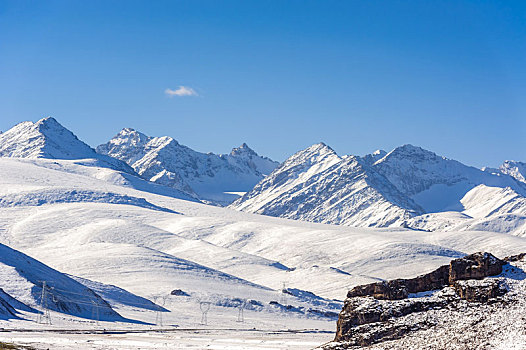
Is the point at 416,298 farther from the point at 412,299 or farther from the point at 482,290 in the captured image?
the point at 482,290

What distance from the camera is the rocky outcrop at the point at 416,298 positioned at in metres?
68.9

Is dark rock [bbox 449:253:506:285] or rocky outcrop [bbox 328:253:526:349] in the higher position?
dark rock [bbox 449:253:506:285]

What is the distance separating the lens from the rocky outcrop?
226 feet

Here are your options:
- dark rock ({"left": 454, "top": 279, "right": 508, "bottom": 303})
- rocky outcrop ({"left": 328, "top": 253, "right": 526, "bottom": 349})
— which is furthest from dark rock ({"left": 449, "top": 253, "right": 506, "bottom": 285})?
dark rock ({"left": 454, "top": 279, "right": 508, "bottom": 303})

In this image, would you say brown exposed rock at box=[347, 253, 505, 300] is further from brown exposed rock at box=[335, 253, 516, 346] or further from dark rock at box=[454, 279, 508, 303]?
dark rock at box=[454, 279, 508, 303]

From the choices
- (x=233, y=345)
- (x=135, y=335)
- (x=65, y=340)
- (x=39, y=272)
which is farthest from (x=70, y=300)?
(x=233, y=345)

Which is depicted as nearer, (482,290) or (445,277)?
(482,290)

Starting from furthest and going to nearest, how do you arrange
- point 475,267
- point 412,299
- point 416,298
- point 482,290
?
point 416,298 → point 412,299 → point 475,267 → point 482,290

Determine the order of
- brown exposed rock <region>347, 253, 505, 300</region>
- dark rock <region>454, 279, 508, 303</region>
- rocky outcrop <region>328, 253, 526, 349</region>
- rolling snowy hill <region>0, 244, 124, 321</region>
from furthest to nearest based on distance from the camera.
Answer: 1. rolling snowy hill <region>0, 244, 124, 321</region>
2. brown exposed rock <region>347, 253, 505, 300</region>
3. rocky outcrop <region>328, 253, 526, 349</region>
4. dark rock <region>454, 279, 508, 303</region>

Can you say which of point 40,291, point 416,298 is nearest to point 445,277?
point 416,298

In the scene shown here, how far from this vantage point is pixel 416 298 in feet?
236

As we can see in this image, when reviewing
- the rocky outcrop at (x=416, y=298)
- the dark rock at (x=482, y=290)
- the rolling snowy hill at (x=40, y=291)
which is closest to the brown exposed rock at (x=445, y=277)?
the rocky outcrop at (x=416, y=298)

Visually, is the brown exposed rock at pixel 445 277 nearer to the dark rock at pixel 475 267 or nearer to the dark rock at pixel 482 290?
the dark rock at pixel 475 267

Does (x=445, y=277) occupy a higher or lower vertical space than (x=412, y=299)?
higher
